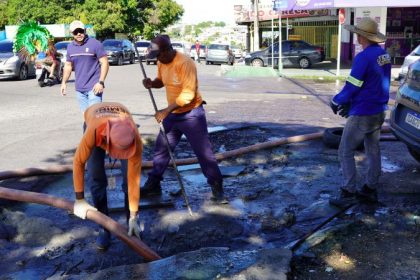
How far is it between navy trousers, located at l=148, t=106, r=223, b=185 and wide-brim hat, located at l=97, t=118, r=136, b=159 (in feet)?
5.58

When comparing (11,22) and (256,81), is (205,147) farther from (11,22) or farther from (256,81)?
(11,22)

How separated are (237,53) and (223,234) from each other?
3808cm

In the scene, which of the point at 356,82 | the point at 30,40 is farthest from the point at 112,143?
the point at 30,40

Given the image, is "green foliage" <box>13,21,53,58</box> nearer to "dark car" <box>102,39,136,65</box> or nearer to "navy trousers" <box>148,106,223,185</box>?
"dark car" <box>102,39,136,65</box>

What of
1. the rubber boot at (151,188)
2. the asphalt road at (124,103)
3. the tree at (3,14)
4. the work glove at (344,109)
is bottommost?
the asphalt road at (124,103)

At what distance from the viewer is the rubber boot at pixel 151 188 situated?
5.38m

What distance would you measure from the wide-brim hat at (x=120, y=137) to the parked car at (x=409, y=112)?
3274 millimetres

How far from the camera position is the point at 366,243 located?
13.2 ft

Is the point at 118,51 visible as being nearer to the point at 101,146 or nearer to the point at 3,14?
the point at 101,146

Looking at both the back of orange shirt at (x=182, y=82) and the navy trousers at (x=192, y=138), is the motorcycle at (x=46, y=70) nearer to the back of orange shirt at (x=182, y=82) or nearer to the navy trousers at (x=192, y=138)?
the navy trousers at (x=192, y=138)

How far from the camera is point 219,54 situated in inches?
1261

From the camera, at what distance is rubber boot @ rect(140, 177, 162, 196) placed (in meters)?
5.38

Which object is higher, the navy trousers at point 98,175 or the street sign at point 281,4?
the street sign at point 281,4

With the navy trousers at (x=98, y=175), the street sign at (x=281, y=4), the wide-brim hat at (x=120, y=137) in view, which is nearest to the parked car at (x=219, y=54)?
the street sign at (x=281, y=4)
